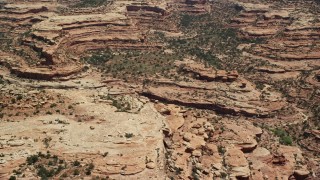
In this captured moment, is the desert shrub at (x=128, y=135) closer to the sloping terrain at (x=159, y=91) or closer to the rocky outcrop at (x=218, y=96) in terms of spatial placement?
the sloping terrain at (x=159, y=91)

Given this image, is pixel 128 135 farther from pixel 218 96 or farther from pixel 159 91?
pixel 218 96

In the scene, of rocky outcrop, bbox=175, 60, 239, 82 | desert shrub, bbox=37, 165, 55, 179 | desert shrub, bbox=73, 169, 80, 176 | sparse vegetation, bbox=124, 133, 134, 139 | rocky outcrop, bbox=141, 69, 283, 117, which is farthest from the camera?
rocky outcrop, bbox=175, 60, 239, 82

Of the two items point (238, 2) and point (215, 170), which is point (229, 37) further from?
point (215, 170)

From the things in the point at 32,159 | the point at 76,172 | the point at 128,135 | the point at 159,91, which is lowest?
the point at 159,91

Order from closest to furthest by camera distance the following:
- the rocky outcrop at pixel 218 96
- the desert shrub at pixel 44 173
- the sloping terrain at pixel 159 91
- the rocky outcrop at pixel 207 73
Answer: the desert shrub at pixel 44 173
the sloping terrain at pixel 159 91
the rocky outcrop at pixel 218 96
the rocky outcrop at pixel 207 73

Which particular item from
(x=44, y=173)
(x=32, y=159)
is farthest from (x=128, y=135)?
(x=44, y=173)

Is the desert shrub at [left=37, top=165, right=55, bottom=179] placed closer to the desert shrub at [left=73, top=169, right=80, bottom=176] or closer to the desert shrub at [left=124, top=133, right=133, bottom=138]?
the desert shrub at [left=73, top=169, right=80, bottom=176]

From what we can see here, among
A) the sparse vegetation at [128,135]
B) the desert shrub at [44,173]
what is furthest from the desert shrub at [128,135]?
the desert shrub at [44,173]

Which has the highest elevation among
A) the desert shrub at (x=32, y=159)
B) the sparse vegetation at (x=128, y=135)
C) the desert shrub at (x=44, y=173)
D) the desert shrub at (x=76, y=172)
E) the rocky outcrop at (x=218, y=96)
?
the desert shrub at (x=32, y=159)

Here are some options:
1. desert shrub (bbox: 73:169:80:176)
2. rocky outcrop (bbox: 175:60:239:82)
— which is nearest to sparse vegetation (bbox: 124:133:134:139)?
desert shrub (bbox: 73:169:80:176)
